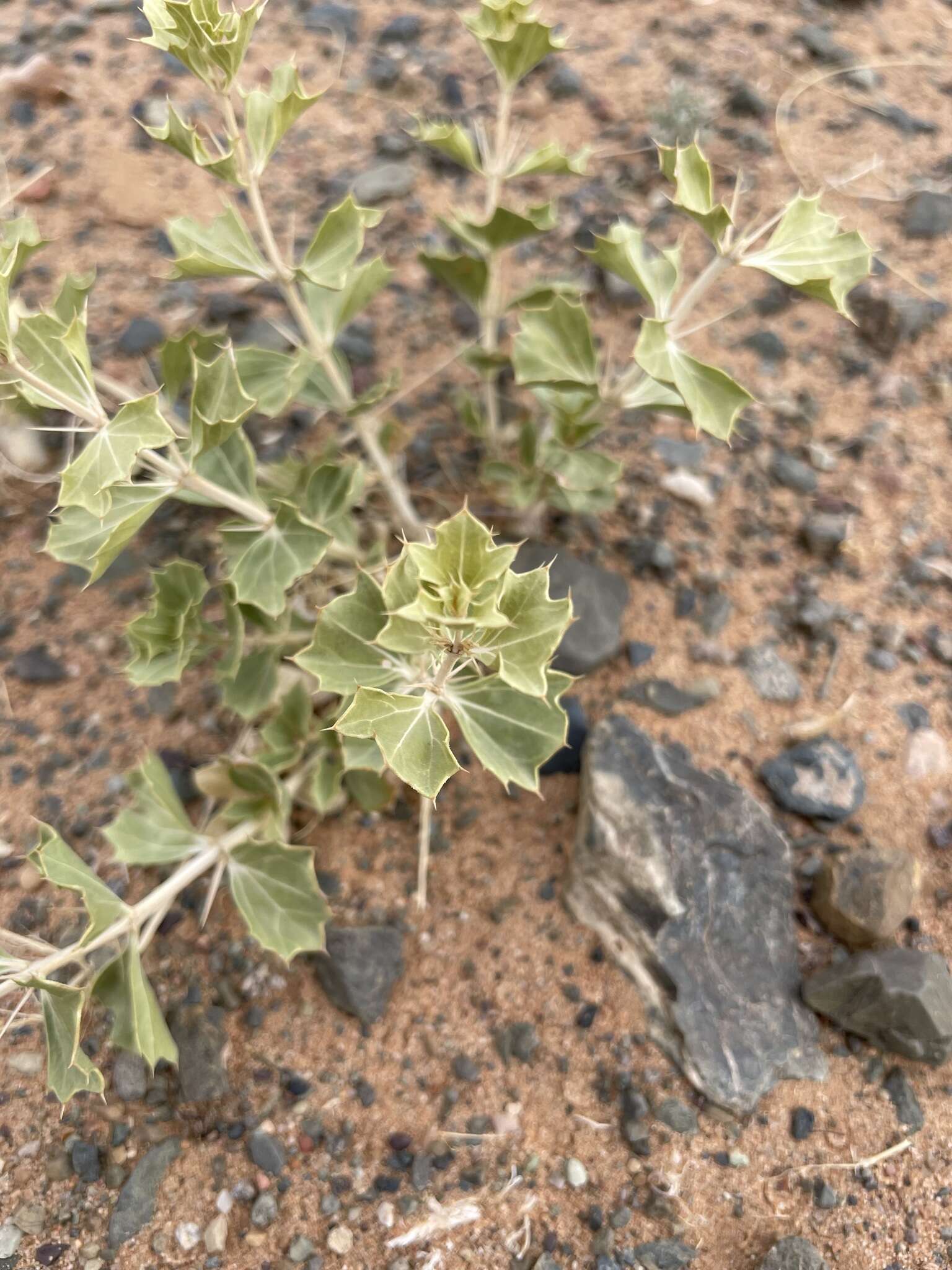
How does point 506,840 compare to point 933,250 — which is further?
point 933,250

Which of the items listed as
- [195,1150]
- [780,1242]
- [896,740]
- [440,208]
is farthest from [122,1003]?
[440,208]

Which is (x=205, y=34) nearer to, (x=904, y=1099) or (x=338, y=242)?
(x=338, y=242)

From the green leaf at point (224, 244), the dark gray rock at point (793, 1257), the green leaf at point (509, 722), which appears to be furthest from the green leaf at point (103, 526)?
the dark gray rock at point (793, 1257)

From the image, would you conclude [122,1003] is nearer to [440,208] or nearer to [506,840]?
[506,840]

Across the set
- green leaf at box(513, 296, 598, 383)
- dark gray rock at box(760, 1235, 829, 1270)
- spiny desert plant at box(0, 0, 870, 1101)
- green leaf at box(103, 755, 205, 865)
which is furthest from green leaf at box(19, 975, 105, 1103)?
green leaf at box(513, 296, 598, 383)

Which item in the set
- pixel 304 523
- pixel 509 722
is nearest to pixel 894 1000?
pixel 509 722

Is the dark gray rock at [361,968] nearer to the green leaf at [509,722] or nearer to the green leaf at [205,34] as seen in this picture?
the green leaf at [509,722]
